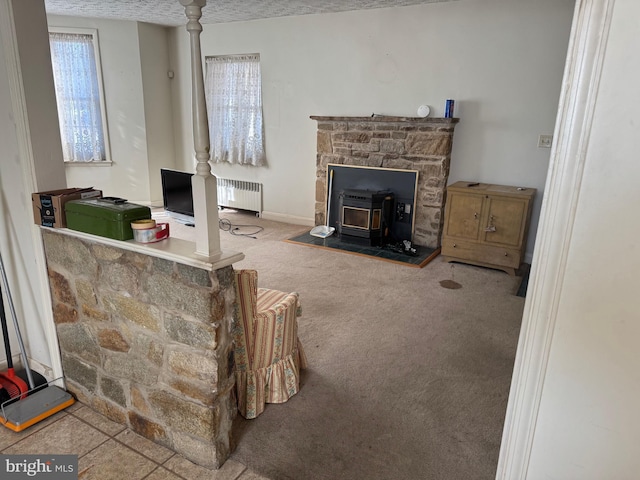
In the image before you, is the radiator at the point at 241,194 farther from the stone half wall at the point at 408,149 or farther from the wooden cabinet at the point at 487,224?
the wooden cabinet at the point at 487,224

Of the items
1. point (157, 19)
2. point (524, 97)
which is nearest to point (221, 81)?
point (157, 19)

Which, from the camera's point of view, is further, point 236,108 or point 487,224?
point 236,108

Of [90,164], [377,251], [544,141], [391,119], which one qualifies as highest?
[391,119]

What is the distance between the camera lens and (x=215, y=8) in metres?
4.90

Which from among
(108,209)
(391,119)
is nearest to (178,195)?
(391,119)

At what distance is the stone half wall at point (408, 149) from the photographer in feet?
15.0

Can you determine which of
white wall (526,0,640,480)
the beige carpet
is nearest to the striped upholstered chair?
the beige carpet

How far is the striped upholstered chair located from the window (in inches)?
187

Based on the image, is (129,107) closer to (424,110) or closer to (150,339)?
(424,110)

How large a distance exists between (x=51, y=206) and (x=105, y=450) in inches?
43.9

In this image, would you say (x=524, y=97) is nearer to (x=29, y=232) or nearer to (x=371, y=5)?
(x=371, y=5)

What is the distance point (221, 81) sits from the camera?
5.96 meters

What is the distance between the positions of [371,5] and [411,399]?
398cm

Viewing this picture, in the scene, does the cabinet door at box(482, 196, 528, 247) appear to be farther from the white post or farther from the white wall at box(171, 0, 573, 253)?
the white post
